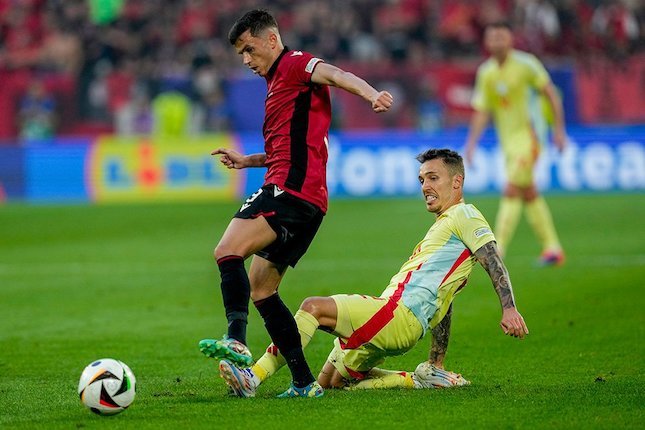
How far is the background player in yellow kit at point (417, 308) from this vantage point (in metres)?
6.45

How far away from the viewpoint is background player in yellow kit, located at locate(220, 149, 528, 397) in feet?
21.1

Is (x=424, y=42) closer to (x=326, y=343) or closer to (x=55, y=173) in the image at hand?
(x=55, y=173)

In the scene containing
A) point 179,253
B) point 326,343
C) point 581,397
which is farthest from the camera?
point 179,253

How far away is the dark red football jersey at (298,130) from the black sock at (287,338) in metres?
0.66

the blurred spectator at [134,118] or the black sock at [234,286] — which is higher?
the black sock at [234,286]

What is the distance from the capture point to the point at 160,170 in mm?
24062

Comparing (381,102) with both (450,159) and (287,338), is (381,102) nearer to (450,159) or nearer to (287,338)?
(450,159)

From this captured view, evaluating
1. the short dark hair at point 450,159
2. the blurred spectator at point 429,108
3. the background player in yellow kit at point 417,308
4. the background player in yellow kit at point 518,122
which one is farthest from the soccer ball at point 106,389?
the blurred spectator at point 429,108

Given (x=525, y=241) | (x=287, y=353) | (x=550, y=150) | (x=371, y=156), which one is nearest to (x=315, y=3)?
(x=371, y=156)

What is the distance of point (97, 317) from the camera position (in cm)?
1034

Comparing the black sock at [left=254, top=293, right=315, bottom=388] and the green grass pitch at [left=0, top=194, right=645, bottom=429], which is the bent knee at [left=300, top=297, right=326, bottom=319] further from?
the green grass pitch at [left=0, top=194, right=645, bottom=429]

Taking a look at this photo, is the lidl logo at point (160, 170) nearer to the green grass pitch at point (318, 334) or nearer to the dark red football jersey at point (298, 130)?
the green grass pitch at point (318, 334)

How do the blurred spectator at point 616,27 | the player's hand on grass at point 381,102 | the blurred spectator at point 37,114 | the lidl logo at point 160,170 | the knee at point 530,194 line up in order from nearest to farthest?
the player's hand on grass at point 381,102, the knee at point 530,194, the lidl logo at point 160,170, the blurred spectator at point 616,27, the blurred spectator at point 37,114

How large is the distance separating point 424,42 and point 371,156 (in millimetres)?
4922
